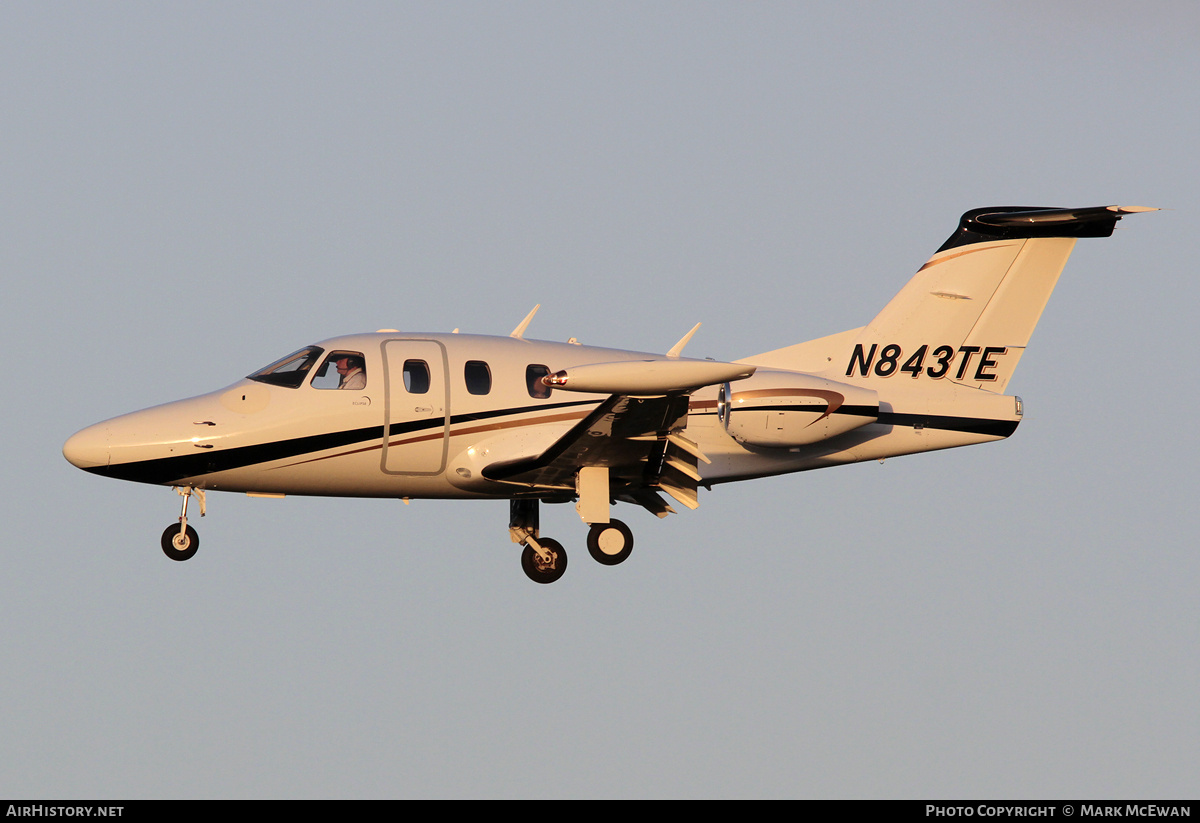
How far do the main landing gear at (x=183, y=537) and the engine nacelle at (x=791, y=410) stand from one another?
694 centimetres

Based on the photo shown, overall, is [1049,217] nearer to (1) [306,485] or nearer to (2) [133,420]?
(1) [306,485]

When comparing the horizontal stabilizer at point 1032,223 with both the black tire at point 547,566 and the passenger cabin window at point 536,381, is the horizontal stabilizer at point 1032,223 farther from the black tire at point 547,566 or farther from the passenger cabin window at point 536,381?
the black tire at point 547,566

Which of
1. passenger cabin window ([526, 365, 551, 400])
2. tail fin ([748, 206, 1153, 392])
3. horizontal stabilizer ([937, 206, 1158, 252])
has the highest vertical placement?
horizontal stabilizer ([937, 206, 1158, 252])

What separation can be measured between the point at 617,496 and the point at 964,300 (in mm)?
5739

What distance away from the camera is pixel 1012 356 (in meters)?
22.0

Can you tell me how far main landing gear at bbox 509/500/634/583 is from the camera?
2020 centimetres

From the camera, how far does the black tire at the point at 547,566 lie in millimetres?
20953

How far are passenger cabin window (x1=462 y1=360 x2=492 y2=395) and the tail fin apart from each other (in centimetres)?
437

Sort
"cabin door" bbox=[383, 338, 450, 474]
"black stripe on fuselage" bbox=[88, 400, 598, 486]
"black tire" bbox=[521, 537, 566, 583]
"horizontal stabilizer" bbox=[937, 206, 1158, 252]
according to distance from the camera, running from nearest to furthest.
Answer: "black stripe on fuselage" bbox=[88, 400, 598, 486] → "cabin door" bbox=[383, 338, 450, 474] → "black tire" bbox=[521, 537, 566, 583] → "horizontal stabilizer" bbox=[937, 206, 1158, 252]

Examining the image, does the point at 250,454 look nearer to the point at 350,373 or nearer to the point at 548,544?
the point at 350,373

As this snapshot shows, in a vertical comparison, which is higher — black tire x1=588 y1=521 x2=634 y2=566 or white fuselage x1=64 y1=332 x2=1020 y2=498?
white fuselage x1=64 y1=332 x2=1020 y2=498

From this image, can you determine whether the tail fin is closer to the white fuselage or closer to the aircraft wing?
the white fuselage

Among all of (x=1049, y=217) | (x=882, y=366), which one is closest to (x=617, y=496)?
(x=882, y=366)

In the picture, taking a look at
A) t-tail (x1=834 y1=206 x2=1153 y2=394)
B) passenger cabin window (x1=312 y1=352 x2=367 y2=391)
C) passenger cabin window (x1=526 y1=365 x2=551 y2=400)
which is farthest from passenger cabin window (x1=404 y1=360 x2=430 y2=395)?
t-tail (x1=834 y1=206 x2=1153 y2=394)
